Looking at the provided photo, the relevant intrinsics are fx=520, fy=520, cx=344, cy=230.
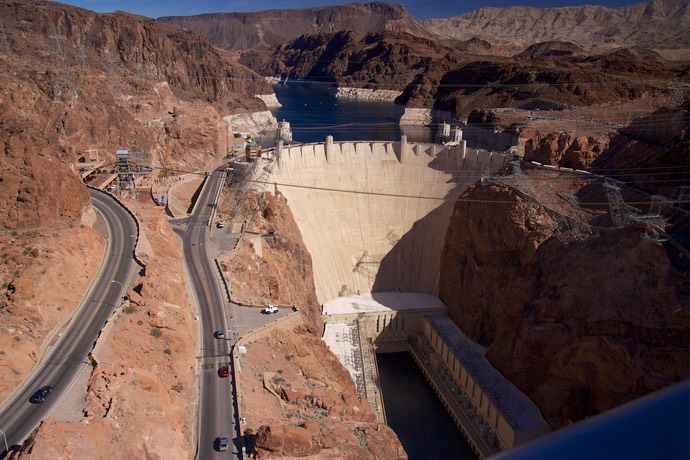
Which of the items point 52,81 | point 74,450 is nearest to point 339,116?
point 52,81

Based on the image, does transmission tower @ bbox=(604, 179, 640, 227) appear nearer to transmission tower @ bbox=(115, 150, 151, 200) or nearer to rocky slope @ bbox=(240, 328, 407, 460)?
rocky slope @ bbox=(240, 328, 407, 460)

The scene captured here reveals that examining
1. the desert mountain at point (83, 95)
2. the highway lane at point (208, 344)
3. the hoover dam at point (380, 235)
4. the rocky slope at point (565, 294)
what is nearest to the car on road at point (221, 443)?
the highway lane at point (208, 344)

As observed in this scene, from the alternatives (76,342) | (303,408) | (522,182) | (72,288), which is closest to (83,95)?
(72,288)

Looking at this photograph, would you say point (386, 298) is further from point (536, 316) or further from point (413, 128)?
point (413, 128)

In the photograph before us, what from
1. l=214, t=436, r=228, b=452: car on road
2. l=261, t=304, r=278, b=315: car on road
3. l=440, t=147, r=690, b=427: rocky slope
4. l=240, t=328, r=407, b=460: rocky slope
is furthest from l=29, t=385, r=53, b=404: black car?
l=440, t=147, r=690, b=427: rocky slope

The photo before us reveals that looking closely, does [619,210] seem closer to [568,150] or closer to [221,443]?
[568,150]

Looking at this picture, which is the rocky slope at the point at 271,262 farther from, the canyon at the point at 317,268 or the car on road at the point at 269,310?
the car on road at the point at 269,310
